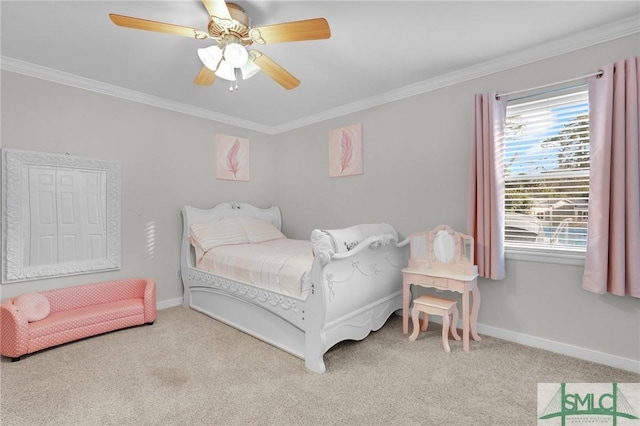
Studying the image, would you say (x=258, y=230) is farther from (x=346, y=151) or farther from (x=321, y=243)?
(x=321, y=243)

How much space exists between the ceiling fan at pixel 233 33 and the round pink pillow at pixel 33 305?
230 cm

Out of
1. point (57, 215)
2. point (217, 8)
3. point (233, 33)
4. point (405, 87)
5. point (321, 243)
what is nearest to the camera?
point (217, 8)

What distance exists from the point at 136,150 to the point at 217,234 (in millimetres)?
1277

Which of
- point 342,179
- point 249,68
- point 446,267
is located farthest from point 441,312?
point 249,68

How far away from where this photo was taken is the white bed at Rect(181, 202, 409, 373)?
222 cm

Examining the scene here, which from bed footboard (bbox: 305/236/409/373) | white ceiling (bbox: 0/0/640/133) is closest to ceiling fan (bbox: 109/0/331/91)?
white ceiling (bbox: 0/0/640/133)

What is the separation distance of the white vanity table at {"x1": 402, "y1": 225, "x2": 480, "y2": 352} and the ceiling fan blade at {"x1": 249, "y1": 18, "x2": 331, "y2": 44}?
1.92 meters

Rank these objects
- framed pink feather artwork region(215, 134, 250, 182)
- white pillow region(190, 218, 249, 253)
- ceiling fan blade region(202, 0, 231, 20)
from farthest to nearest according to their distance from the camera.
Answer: framed pink feather artwork region(215, 134, 250, 182) < white pillow region(190, 218, 249, 253) < ceiling fan blade region(202, 0, 231, 20)

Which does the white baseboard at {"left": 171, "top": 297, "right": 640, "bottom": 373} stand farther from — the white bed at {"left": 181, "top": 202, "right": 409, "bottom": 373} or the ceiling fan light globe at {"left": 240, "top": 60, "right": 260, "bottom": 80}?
the ceiling fan light globe at {"left": 240, "top": 60, "right": 260, "bottom": 80}

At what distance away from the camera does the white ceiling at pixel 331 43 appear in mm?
1986

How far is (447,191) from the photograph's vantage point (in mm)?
3029

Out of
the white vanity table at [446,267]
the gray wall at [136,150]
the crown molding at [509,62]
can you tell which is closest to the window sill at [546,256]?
the white vanity table at [446,267]

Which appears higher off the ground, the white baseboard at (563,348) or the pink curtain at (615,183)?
the pink curtain at (615,183)

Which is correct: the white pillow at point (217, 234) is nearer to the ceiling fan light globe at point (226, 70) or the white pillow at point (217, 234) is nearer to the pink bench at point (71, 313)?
the pink bench at point (71, 313)
